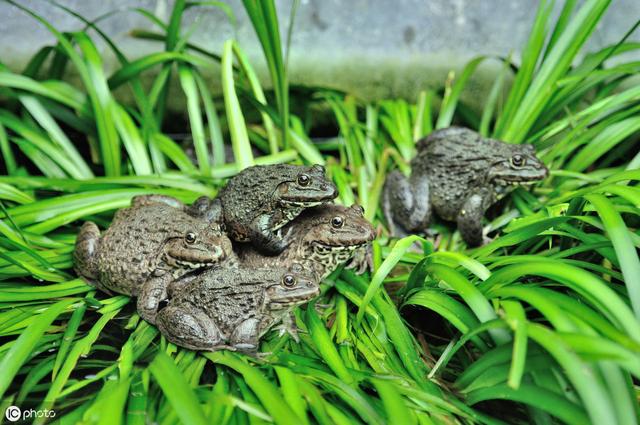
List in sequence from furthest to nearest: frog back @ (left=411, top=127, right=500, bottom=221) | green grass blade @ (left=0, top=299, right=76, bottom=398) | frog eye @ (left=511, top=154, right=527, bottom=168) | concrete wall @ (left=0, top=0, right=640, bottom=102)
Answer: concrete wall @ (left=0, top=0, right=640, bottom=102)
frog back @ (left=411, top=127, right=500, bottom=221)
frog eye @ (left=511, top=154, right=527, bottom=168)
green grass blade @ (left=0, top=299, right=76, bottom=398)

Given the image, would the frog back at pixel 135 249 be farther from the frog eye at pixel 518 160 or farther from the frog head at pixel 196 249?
the frog eye at pixel 518 160

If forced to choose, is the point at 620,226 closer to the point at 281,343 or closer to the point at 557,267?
the point at 557,267

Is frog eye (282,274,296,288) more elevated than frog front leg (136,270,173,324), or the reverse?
frog eye (282,274,296,288)

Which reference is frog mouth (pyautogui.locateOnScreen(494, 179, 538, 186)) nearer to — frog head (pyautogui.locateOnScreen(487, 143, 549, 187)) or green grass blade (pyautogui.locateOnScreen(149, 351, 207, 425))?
frog head (pyautogui.locateOnScreen(487, 143, 549, 187))


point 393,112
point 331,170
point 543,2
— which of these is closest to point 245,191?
point 331,170

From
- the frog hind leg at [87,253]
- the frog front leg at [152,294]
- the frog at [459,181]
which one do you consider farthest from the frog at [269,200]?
the frog at [459,181]

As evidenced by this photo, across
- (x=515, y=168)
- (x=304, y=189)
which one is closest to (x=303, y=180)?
(x=304, y=189)

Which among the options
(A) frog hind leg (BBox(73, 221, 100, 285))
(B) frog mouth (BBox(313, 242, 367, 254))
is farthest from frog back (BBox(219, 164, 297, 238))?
(A) frog hind leg (BBox(73, 221, 100, 285))
